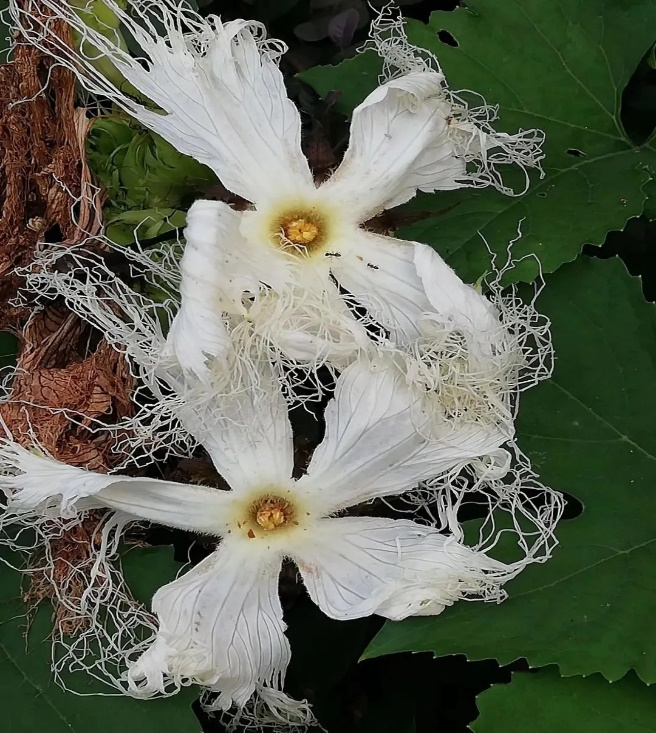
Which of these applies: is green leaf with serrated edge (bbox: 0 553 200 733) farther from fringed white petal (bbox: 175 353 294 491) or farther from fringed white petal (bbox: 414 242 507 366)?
fringed white petal (bbox: 414 242 507 366)

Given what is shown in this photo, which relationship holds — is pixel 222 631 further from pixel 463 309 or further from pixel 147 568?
pixel 463 309

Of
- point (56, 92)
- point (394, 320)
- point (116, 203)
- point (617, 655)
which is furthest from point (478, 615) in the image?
point (56, 92)

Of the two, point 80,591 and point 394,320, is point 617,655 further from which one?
point 80,591

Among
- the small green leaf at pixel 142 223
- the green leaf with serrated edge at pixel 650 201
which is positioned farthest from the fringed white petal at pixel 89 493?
the green leaf with serrated edge at pixel 650 201

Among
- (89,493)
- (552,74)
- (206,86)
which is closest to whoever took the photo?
(89,493)

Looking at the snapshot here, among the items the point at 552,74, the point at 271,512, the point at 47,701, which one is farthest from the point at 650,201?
the point at 47,701

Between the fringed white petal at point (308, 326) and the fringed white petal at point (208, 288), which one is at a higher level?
the fringed white petal at point (208, 288)

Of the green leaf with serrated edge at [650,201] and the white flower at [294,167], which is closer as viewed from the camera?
the white flower at [294,167]

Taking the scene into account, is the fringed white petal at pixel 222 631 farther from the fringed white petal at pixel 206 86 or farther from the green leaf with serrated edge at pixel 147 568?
the fringed white petal at pixel 206 86
